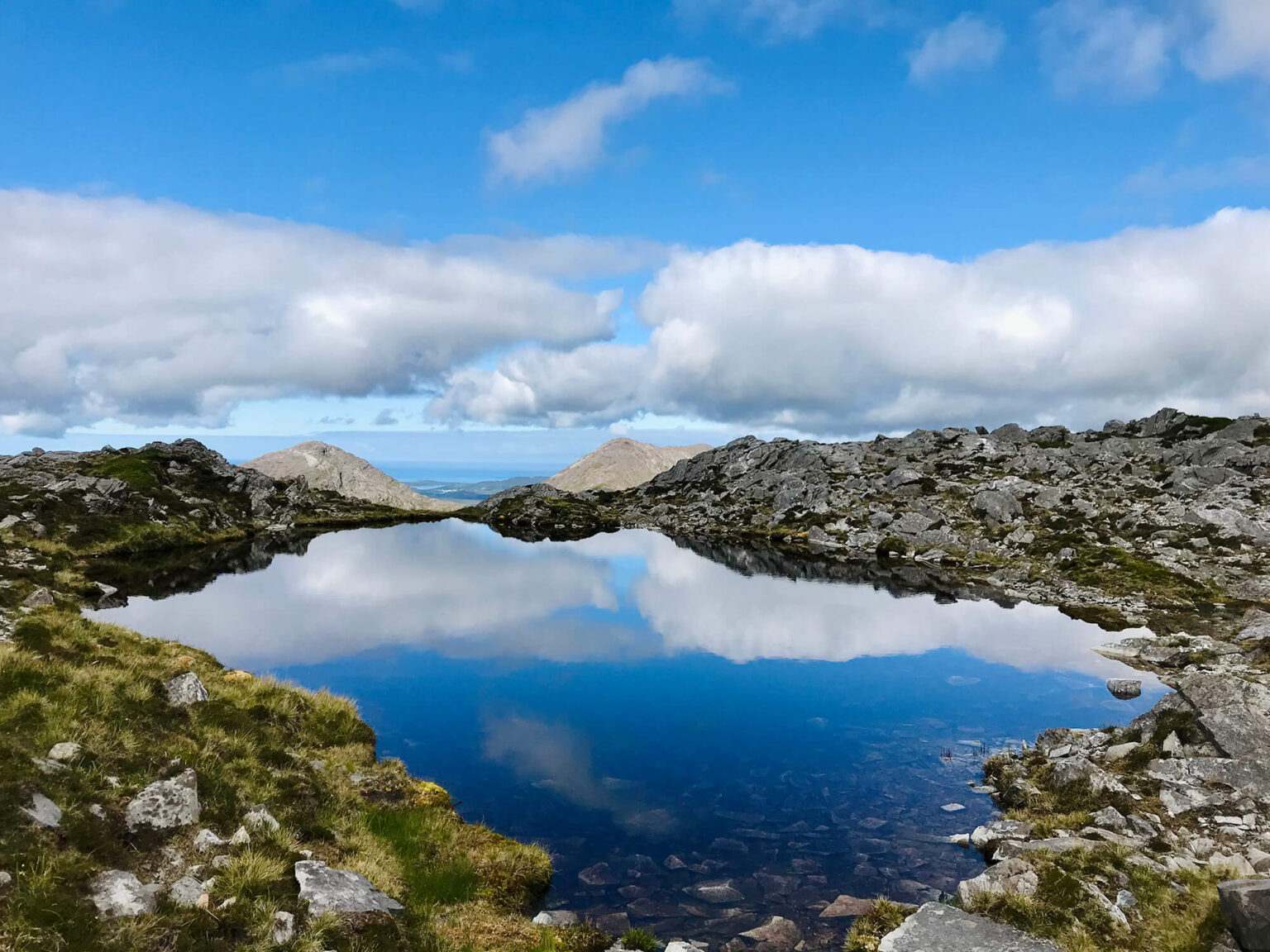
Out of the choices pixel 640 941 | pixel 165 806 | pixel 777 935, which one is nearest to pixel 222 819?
pixel 165 806

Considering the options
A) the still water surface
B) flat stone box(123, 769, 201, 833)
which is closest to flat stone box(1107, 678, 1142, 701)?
the still water surface

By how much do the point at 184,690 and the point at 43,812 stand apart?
822 centimetres

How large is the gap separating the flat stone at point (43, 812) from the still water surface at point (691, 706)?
13351mm

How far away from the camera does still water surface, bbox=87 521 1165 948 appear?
908 inches

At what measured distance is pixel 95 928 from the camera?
474 inches

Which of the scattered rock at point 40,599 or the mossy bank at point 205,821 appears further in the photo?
the scattered rock at point 40,599

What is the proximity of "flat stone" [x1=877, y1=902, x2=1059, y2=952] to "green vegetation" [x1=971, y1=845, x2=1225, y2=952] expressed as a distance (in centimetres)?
48

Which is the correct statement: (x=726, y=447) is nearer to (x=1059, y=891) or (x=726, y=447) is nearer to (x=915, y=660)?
(x=915, y=660)

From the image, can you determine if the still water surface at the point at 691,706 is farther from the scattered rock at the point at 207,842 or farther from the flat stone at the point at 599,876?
the scattered rock at the point at 207,842

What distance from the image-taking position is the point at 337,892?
1521cm

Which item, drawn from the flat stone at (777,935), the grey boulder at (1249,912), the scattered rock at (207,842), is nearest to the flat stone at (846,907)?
the flat stone at (777,935)

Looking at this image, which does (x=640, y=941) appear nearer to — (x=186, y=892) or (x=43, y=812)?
(x=186, y=892)

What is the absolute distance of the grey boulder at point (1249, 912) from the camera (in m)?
12.9

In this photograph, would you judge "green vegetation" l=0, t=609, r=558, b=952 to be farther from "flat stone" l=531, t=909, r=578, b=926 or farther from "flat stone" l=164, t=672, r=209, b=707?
"flat stone" l=531, t=909, r=578, b=926
